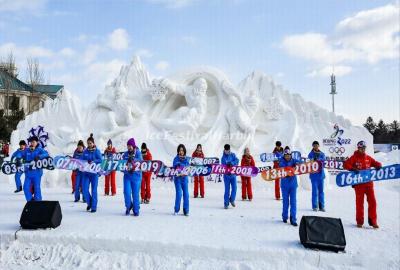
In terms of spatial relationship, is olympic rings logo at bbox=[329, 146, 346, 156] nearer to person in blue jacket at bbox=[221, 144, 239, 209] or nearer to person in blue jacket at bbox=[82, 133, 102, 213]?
person in blue jacket at bbox=[221, 144, 239, 209]

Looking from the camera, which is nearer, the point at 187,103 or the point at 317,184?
the point at 317,184

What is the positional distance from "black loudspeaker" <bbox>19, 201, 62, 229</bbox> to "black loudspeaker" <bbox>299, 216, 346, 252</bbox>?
316cm

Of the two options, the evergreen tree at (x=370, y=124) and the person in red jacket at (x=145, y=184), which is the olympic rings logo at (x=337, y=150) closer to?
the person in red jacket at (x=145, y=184)

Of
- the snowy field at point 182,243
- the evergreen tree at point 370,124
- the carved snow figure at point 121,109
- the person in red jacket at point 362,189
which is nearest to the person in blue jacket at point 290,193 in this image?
the snowy field at point 182,243

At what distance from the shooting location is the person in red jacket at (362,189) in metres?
4.90

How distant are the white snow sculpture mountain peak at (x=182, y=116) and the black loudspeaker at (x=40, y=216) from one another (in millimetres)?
5533

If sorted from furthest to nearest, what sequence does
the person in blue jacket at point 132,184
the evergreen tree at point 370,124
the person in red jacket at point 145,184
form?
the evergreen tree at point 370,124 < the person in red jacket at point 145,184 < the person in blue jacket at point 132,184

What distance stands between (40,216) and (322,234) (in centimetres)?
355

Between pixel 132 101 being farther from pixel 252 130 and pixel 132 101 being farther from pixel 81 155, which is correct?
pixel 81 155

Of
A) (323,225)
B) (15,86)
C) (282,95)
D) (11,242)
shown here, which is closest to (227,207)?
(323,225)

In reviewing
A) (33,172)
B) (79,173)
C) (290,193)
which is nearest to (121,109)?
(79,173)

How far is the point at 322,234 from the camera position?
3.86m

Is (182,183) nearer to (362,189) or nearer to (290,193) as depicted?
(290,193)

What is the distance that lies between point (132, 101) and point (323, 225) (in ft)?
28.2
